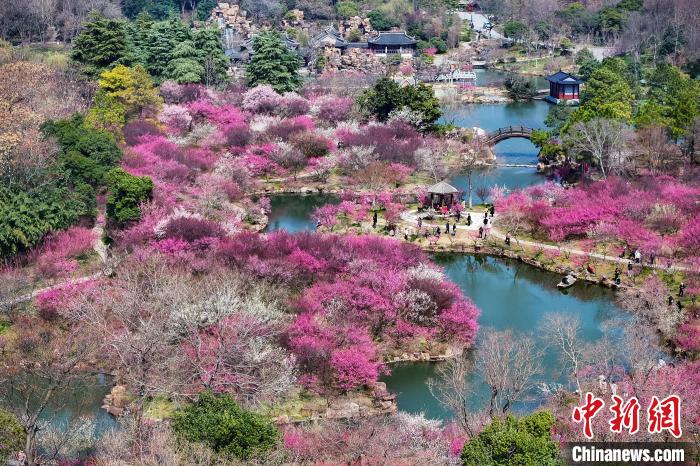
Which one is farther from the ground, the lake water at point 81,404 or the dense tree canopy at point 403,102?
the dense tree canopy at point 403,102

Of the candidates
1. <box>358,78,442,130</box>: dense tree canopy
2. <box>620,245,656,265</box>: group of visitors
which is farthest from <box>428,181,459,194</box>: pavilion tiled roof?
<box>358,78,442,130</box>: dense tree canopy

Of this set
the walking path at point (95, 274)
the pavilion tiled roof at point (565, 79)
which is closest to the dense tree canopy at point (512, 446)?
the walking path at point (95, 274)

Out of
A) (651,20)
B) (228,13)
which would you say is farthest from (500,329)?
(228,13)

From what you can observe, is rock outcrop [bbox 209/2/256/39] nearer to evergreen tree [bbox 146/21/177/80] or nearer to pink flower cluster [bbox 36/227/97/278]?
evergreen tree [bbox 146/21/177/80]

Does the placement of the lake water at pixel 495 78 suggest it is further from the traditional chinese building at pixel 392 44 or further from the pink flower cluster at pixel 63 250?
the pink flower cluster at pixel 63 250

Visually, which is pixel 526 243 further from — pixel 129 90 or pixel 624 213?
pixel 129 90

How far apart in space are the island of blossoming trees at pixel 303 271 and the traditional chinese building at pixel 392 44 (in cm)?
2876

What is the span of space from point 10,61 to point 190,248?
21.4 meters

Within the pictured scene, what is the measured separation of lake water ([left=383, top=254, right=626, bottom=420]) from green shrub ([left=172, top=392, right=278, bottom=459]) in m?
5.89

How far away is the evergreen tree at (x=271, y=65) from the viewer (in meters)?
52.5

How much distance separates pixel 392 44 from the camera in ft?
247

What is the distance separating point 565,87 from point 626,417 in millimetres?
46430

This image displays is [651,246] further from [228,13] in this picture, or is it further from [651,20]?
[228,13]

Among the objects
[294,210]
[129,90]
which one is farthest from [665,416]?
[129,90]
